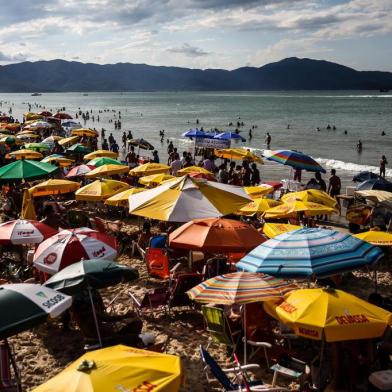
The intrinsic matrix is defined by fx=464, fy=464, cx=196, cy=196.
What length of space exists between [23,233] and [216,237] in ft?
10.6

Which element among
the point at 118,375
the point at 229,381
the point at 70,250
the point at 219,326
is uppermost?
the point at 118,375

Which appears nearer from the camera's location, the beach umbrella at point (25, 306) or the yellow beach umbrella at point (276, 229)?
the beach umbrella at point (25, 306)

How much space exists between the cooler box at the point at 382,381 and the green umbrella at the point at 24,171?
365 inches

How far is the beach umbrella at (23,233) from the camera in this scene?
24.5 ft

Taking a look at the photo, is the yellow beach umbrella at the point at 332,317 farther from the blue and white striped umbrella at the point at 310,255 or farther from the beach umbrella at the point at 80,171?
the beach umbrella at the point at 80,171

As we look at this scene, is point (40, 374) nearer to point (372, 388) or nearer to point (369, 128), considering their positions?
point (372, 388)

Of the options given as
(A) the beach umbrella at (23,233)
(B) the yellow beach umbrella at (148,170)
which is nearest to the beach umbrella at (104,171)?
(B) the yellow beach umbrella at (148,170)

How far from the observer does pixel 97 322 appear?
5707 mm

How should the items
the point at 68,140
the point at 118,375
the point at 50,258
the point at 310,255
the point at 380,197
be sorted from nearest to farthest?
the point at 118,375 → the point at 310,255 → the point at 50,258 → the point at 380,197 → the point at 68,140

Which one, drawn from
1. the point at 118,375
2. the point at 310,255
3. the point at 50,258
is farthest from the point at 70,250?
the point at 118,375

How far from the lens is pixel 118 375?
10.7 ft

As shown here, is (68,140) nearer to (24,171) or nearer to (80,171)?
(80,171)

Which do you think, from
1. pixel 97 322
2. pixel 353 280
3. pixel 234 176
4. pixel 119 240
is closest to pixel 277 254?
pixel 97 322

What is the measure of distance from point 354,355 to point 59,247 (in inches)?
156
